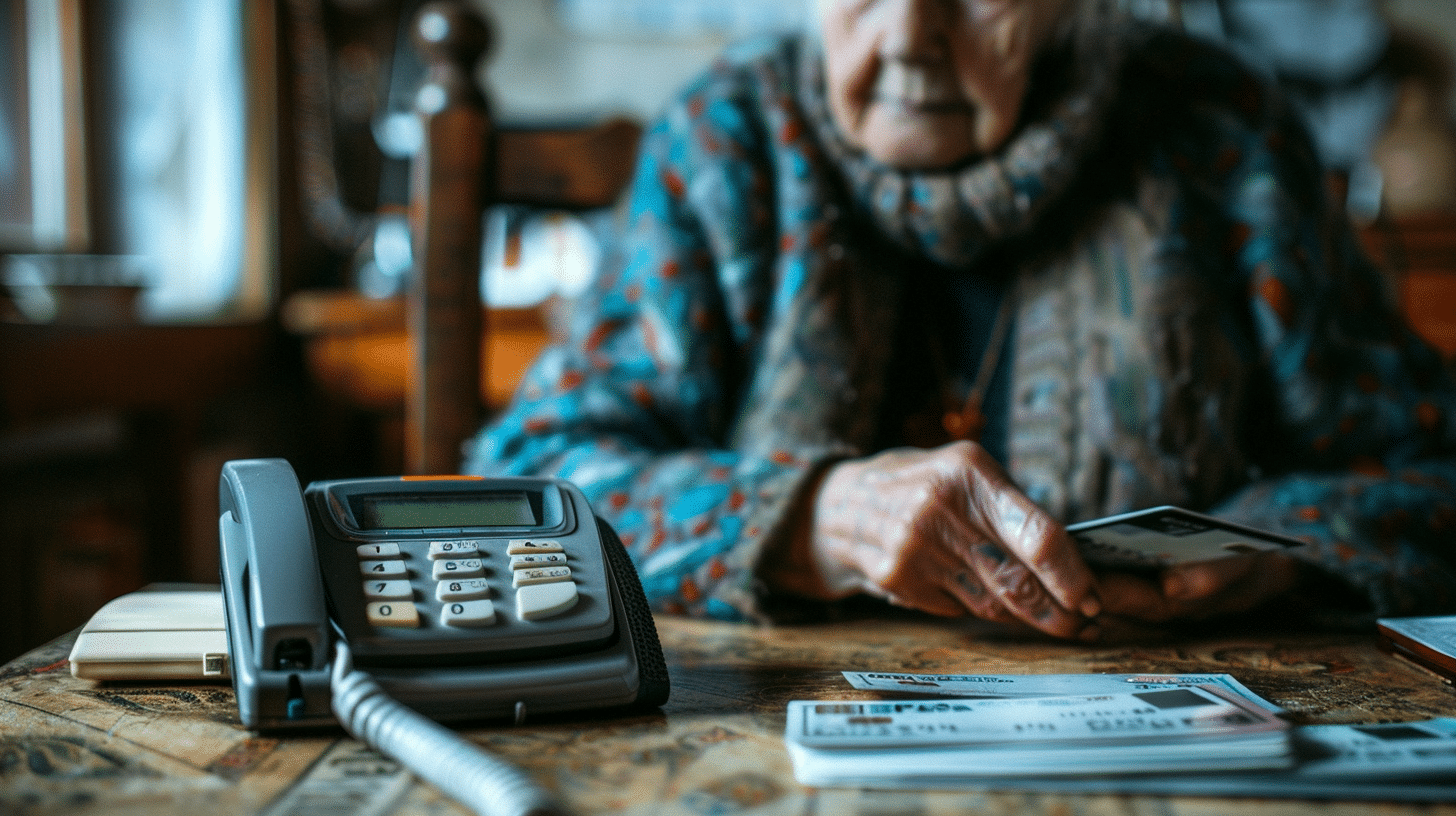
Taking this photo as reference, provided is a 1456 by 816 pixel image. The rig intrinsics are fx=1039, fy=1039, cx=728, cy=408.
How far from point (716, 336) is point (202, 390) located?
136cm

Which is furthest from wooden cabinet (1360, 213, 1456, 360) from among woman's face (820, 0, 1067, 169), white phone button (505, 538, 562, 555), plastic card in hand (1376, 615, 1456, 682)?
white phone button (505, 538, 562, 555)

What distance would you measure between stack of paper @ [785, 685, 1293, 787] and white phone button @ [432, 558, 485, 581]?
153 mm

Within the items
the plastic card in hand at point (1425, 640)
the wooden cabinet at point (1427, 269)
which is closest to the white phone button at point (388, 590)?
the plastic card in hand at point (1425, 640)

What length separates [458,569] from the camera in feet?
1.51

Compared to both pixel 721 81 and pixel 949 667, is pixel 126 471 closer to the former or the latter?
pixel 721 81

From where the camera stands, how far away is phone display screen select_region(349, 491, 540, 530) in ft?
1.59

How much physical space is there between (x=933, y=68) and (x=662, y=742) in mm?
598

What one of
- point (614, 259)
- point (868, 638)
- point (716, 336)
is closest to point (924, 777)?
point (868, 638)

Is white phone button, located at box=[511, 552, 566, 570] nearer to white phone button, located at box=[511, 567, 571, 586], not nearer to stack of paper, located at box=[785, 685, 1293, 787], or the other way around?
white phone button, located at box=[511, 567, 571, 586]

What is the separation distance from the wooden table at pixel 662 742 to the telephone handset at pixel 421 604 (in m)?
0.02

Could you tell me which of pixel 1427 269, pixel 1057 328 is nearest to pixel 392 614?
pixel 1057 328

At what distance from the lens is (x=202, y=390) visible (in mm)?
1897

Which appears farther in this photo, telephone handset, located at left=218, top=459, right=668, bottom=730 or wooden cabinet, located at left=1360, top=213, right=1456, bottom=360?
wooden cabinet, located at left=1360, top=213, right=1456, bottom=360

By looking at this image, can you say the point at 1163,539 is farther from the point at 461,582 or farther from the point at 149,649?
the point at 149,649
